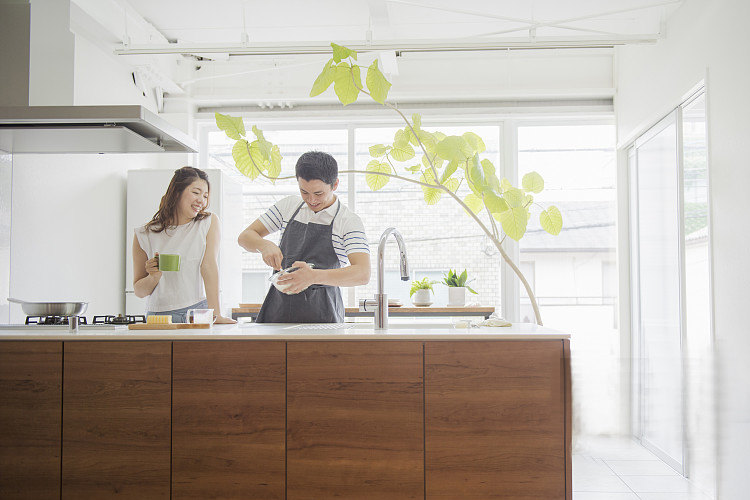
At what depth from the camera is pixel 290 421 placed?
1.96m

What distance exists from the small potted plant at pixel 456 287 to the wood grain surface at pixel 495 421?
9.68 feet

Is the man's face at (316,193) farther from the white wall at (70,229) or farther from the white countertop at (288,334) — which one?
the white wall at (70,229)

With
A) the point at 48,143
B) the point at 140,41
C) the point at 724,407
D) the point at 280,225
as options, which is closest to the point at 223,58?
the point at 140,41

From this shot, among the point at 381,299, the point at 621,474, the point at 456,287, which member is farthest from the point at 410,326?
the point at 456,287

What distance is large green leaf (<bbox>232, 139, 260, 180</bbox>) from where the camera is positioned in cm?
222

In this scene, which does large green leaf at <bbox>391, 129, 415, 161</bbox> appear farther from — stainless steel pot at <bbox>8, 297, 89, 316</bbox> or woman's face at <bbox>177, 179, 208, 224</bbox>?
stainless steel pot at <bbox>8, 297, 89, 316</bbox>

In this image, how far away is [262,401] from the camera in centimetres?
197

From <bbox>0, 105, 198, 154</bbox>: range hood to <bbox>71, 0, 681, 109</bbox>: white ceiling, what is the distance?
1.19 m

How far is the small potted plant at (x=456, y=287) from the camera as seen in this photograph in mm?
4898

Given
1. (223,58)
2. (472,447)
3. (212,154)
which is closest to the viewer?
(472,447)

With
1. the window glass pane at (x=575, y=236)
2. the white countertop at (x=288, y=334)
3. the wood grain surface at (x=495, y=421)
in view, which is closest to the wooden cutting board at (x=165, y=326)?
the white countertop at (x=288, y=334)

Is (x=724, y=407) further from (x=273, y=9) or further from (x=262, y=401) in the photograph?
(x=273, y=9)

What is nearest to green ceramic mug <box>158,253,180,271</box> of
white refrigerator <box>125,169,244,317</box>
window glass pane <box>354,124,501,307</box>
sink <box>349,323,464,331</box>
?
sink <box>349,323,464,331</box>

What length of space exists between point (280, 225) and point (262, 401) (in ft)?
3.32
